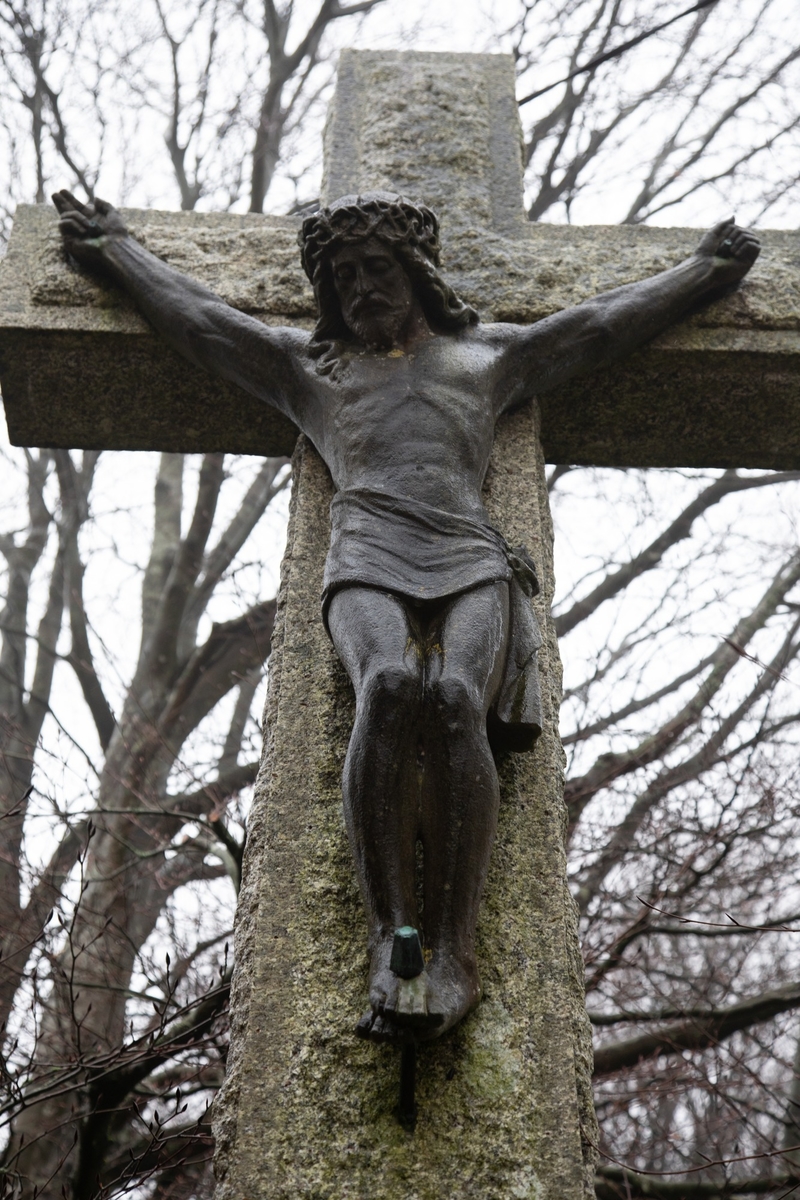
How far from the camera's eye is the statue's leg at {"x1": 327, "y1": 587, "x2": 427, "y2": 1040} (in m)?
2.44

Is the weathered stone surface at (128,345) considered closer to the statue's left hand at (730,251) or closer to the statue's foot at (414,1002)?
the statue's left hand at (730,251)

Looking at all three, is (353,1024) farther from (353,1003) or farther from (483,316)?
(483,316)

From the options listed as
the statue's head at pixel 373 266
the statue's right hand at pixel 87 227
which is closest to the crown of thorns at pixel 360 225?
the statue's head at pixel 373 266

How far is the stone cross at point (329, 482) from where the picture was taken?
2.28 m

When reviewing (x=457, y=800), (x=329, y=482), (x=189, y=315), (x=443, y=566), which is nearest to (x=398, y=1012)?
(x=457, y=800)

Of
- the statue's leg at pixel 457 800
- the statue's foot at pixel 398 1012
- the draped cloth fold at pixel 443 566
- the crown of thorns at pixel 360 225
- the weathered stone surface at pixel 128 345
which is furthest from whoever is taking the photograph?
the weathered stone surface at pixel 128 345

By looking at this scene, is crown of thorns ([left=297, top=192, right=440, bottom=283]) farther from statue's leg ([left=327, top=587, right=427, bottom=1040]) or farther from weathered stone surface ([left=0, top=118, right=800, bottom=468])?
statue's leg ([left=327, top=587, right=427, bottom=1040])

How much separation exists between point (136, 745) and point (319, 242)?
487 cm

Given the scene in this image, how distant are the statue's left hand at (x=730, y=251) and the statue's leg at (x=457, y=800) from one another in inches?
73.2

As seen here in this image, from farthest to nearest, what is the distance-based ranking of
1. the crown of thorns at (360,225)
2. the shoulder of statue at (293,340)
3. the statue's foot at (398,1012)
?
the shoulder of statue at (293,340) → the crown of thorns at (360,225) → the statue's foot at (398,1012)

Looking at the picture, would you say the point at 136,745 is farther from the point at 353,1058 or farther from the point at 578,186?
the point at 578,186

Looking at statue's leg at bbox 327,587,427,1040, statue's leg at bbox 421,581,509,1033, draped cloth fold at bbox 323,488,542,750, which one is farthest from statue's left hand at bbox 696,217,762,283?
statue's leg at bbox 327,587,427,1040

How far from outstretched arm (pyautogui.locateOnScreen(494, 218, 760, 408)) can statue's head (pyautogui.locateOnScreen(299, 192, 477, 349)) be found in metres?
0.28

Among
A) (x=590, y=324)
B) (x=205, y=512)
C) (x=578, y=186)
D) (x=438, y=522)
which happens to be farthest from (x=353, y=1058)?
(x=578, y=186)
